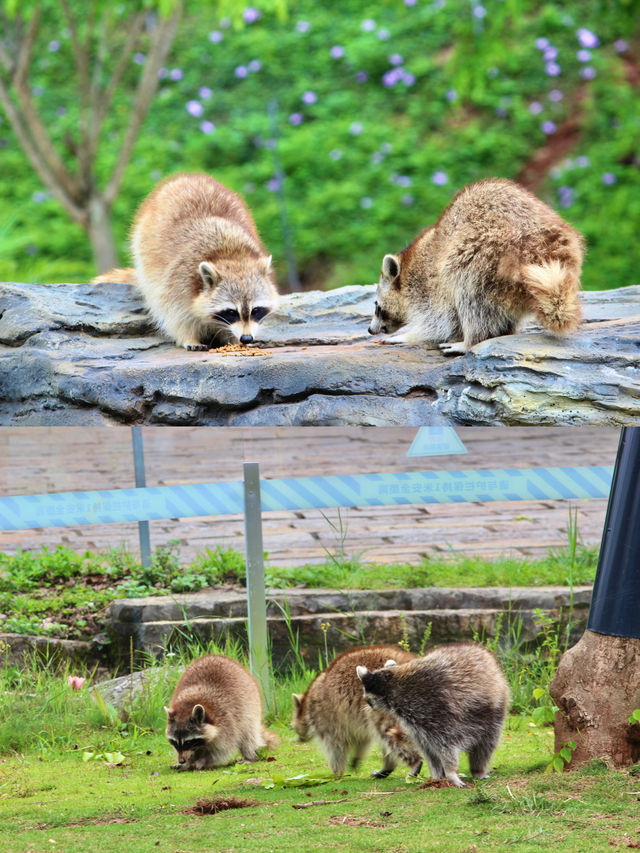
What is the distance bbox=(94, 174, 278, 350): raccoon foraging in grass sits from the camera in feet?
20.0

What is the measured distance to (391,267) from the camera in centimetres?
584

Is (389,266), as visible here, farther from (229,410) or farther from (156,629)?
(156,629)

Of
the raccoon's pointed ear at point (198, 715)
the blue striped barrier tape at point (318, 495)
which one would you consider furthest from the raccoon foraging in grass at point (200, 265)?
the raccoon's pointed ear at point (198, 715)

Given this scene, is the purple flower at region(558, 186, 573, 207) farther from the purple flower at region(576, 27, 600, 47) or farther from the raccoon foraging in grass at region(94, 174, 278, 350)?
the raccoon foraging in grass at region(94, 174, 278, 350)

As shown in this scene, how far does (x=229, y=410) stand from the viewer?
515 centimetres

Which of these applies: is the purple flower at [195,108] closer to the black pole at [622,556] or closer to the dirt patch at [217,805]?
the black pole at [622,556]

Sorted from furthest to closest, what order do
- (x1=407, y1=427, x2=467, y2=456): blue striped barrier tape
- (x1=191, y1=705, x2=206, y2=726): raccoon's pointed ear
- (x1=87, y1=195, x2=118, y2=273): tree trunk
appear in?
1. (x1=87, y1=195, x2=118, y2=273): tree trunk
2. (x1=191, y1=705, x2=206, y2=726): raccoon's pointed ear
3. (x1=407, y1=427, x2=467, y2=456): blue striped barrier tape

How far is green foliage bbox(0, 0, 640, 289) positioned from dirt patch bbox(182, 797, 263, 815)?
10.1 metres

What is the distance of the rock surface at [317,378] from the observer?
4699 mm

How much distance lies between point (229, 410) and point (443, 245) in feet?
4.62

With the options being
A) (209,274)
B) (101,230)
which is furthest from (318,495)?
(101,230)

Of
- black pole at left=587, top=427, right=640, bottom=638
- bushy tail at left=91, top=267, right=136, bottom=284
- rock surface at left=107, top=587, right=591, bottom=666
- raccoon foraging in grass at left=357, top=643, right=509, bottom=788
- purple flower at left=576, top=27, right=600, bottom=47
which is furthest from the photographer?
purple flower at left=576, top=27, right=600, bottom=47

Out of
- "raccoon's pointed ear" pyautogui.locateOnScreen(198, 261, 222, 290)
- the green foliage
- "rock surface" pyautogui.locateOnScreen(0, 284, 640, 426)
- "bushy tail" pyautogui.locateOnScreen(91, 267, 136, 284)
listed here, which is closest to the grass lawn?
"rock surface" pyautogui.locateOnScreen(0, 284, 640, 426)

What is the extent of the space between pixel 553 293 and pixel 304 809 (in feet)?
8.16
